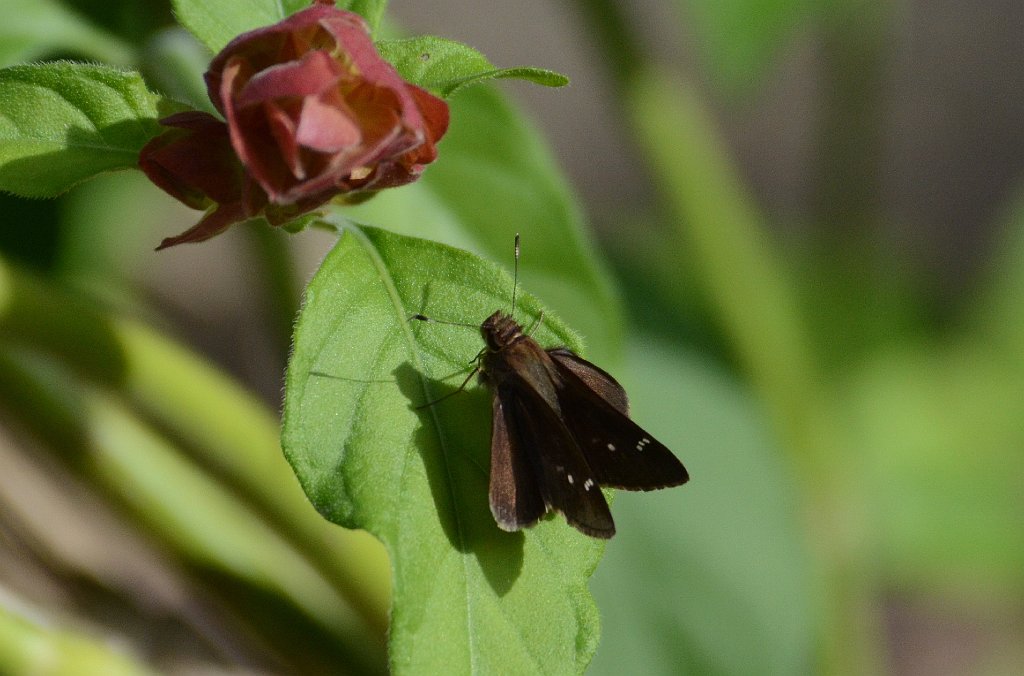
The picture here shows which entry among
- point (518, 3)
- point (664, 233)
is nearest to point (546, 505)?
point (664, 233)

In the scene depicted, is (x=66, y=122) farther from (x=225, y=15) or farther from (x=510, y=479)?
(x=510, y=479)

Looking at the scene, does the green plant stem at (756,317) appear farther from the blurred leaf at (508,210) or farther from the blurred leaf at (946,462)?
the blurred leaf at (946,462)

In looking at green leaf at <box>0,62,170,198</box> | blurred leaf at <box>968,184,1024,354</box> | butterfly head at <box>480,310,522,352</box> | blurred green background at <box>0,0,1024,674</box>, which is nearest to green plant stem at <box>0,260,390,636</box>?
blurred green background at <box>0,0,1024,674</box>

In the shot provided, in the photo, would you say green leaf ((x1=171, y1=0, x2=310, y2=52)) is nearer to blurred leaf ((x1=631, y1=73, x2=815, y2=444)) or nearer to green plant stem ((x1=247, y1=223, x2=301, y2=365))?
green plant stem ((x1=247, y1=223, x2=301, y2=365))

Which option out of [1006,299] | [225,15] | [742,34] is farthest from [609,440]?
[1006,299]

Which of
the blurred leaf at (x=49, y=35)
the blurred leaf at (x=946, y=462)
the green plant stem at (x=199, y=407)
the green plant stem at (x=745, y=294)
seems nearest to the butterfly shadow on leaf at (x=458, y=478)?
the green plant stem at (x=199, y=407)

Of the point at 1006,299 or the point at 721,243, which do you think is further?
the point at 1006,299

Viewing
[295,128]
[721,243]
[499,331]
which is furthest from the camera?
[721,243]
